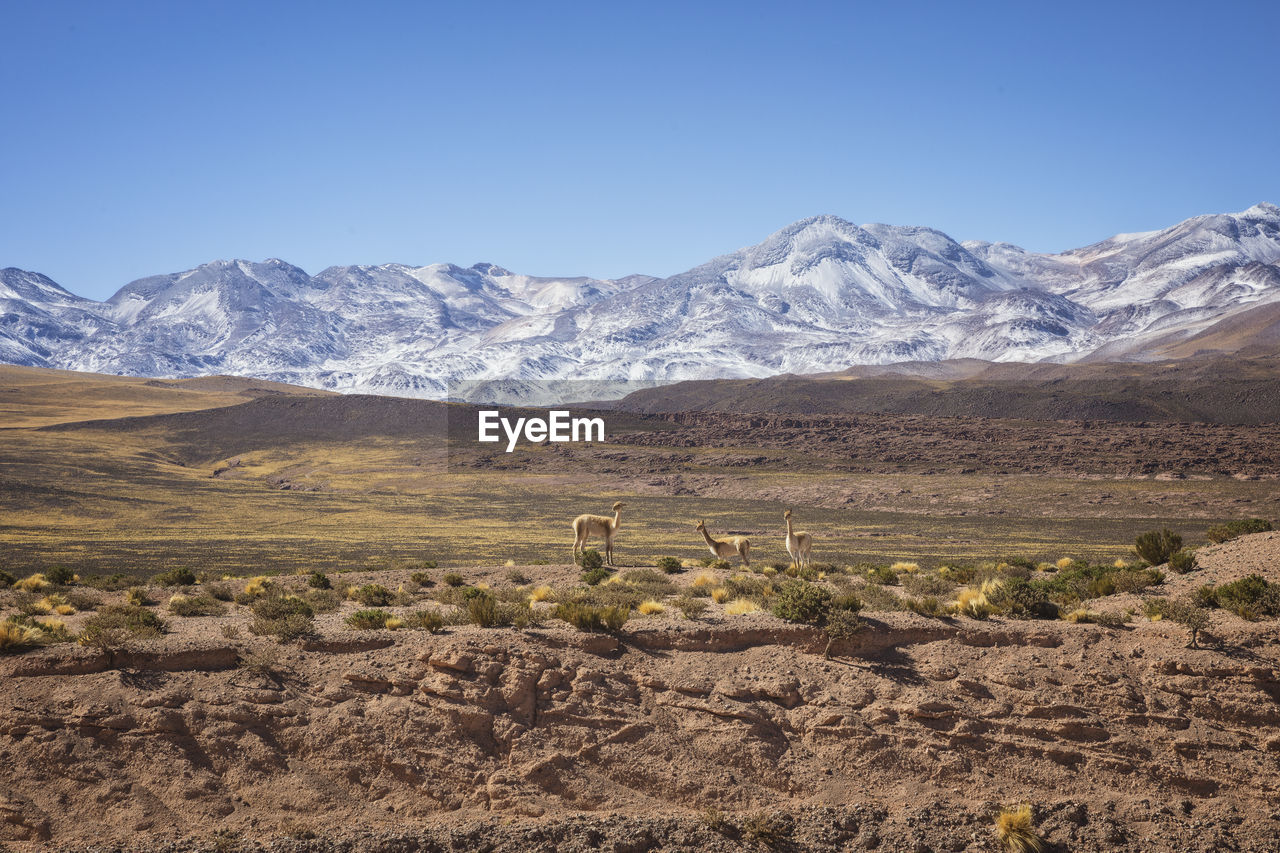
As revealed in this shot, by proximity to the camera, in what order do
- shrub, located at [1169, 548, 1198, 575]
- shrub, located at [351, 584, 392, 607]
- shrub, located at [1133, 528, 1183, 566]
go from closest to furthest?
shrub, located at [1169, 548, 1198, 575] → shrub, located at [351, 584, 392, 607] → shrub, located at [1133, 528, 1183, 566]

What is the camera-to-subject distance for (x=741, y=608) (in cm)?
1730

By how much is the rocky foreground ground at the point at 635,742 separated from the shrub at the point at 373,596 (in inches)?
168

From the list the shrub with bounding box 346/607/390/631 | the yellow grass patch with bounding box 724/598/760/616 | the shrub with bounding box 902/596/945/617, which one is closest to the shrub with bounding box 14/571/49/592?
the shrub with bounding box 346/607/390/631

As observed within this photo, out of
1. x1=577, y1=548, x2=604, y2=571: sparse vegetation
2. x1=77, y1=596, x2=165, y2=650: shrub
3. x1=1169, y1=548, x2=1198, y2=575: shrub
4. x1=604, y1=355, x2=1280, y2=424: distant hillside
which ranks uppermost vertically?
x1=604, y1=355, x2=1280, y2=424: distant hillside

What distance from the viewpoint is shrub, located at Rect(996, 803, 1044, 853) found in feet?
44.1

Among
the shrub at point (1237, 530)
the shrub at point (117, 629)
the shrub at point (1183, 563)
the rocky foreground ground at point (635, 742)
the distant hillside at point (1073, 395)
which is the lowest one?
the rocky foreground ground at point (635, 742)

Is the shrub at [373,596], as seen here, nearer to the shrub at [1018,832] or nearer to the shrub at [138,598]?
the shrub at [138,598]

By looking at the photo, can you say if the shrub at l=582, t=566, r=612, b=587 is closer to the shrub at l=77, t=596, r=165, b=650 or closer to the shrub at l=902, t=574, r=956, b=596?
the shrub at l=902, t=574, r=956, b=596

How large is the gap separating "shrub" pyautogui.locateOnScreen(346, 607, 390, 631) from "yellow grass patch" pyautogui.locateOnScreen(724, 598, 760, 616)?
6238 millimetres

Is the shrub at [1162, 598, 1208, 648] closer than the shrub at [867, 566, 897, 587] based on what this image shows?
Yes

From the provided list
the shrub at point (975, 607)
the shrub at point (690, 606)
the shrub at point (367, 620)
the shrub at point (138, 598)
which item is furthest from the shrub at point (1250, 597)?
the shrub at point (138, 598)

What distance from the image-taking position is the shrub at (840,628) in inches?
609

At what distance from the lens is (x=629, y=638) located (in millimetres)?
15578

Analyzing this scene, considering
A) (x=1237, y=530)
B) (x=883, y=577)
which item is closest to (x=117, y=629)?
(x=883, y=577)
